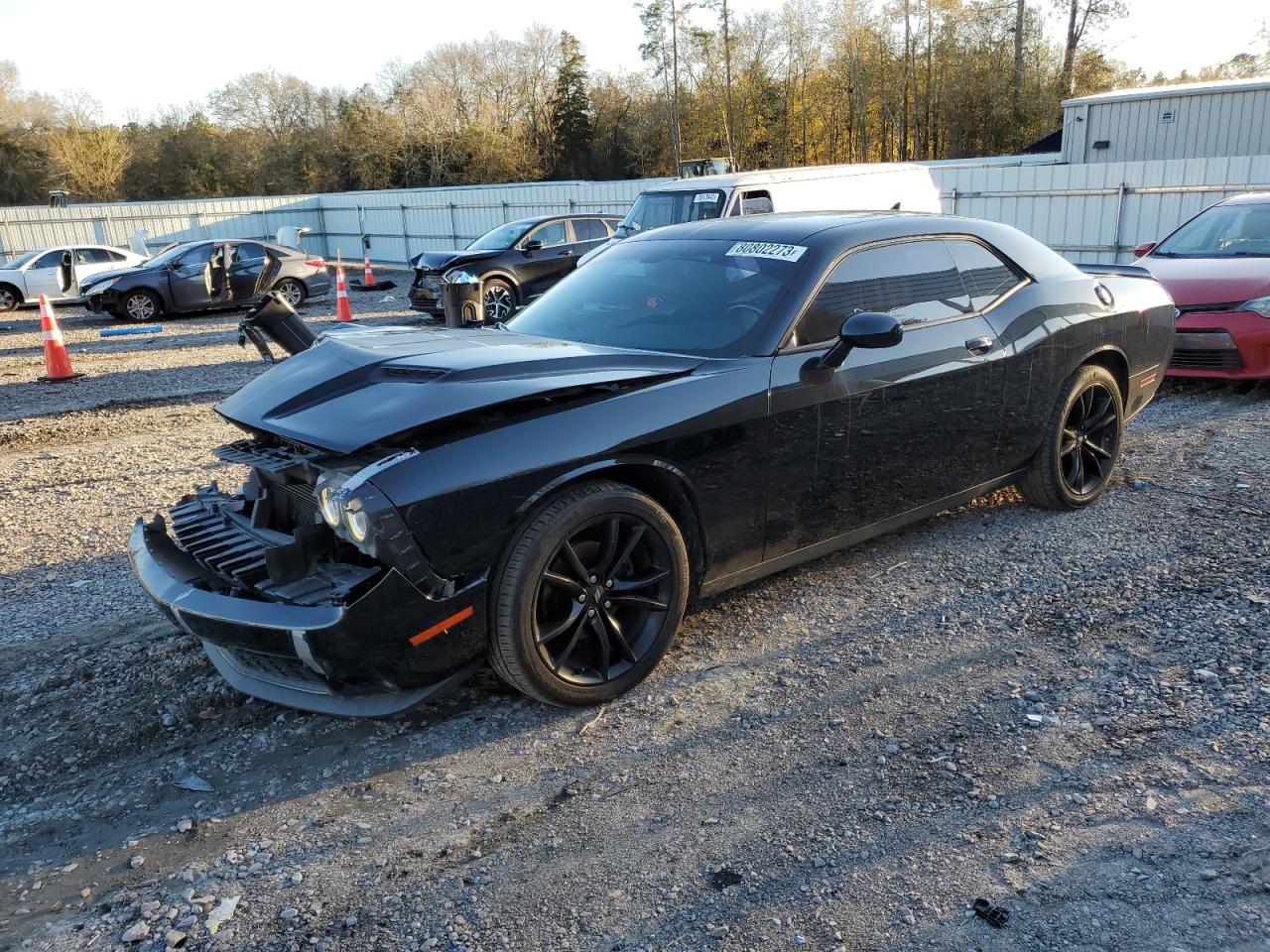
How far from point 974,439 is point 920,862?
8.17ft

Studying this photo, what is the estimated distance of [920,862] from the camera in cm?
258

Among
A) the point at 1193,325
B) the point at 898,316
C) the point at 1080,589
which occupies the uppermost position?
the point at 898,316

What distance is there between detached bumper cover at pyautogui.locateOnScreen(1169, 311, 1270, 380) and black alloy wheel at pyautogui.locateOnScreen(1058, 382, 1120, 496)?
307cm

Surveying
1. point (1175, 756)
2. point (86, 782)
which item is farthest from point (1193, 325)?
point (86, 782)

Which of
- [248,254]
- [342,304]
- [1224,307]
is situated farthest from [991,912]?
[248,254]

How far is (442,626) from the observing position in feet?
9.77

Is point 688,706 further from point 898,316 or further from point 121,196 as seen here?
point 121,196

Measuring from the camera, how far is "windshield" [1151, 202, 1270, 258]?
8508 mm

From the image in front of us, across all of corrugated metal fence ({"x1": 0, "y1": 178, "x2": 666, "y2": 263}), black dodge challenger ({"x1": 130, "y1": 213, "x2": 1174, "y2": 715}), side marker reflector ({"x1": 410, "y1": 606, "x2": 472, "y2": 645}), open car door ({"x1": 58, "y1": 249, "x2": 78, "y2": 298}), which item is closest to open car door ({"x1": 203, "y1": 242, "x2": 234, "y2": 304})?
open car door ({"x1": 58, "y1": 249, "x2": 78, "y2": 298})

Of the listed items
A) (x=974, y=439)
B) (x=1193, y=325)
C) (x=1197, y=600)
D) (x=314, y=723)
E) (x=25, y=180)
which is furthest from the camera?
(x=25, y=180)

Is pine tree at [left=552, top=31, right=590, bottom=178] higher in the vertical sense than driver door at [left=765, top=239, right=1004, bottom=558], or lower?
higher

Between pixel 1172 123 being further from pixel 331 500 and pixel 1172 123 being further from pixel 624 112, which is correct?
pixel 624 112

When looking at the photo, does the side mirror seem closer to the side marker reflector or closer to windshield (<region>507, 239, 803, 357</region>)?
windshield (<region>507, 239, 803, 357</region>)

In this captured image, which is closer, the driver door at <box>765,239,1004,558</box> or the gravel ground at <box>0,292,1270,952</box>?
the gravel ground at <box>0,292,1270,952</box>
